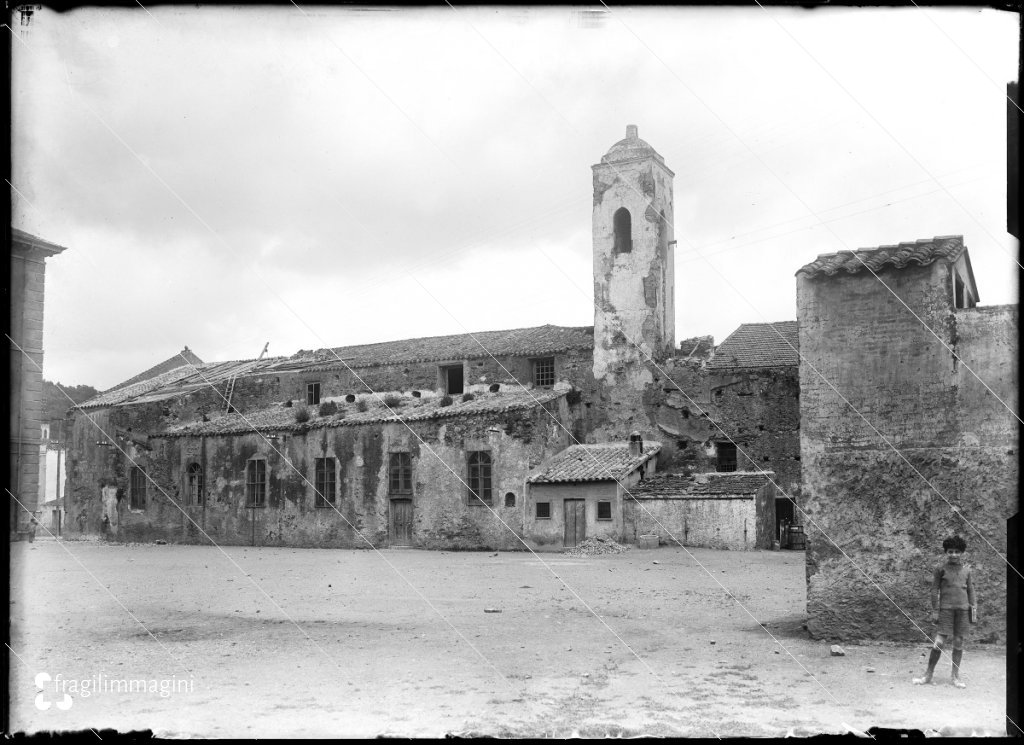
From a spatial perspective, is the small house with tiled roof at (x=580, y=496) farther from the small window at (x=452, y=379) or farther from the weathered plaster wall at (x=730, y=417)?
the small window at (x=452, y=379)

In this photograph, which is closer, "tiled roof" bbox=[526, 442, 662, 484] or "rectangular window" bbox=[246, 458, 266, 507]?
"tiled roof" bbox=[526, 442, 662, 484]

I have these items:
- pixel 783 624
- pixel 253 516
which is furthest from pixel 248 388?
pixel 783 624

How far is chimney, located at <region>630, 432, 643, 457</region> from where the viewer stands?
30.9 meters

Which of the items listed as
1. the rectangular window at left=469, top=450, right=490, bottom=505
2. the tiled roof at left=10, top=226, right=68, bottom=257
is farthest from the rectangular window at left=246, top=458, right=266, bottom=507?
the tiled roof at left=10, top=226, right=68, bottom=257

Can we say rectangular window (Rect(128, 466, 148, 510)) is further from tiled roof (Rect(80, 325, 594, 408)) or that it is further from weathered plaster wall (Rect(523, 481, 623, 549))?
weathered plaster wall (Rect(523, 481, 623, 549))

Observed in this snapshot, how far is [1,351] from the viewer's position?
5801mm

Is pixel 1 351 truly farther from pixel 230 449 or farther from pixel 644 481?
pixel 230 449

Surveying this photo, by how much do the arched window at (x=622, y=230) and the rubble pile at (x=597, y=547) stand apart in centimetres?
1255

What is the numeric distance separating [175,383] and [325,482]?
1425 cm

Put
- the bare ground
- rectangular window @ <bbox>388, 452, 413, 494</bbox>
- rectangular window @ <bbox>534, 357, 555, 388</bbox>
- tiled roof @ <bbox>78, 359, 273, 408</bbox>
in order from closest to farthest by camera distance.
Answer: the bare ground
rectangular window @ <bbox>388, 452, 413, 494</bbox>
rectangular window @ <bbox>534, 357, 555, 388</bbox>
tiled roof @ <bbox>78, 359, 273, 408</bbox>

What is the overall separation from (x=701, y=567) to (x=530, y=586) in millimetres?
5663

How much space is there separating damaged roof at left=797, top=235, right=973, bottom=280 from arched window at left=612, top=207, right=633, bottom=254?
24695 millimetres

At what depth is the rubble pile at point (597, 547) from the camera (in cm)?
2666

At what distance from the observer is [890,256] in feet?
34.5
